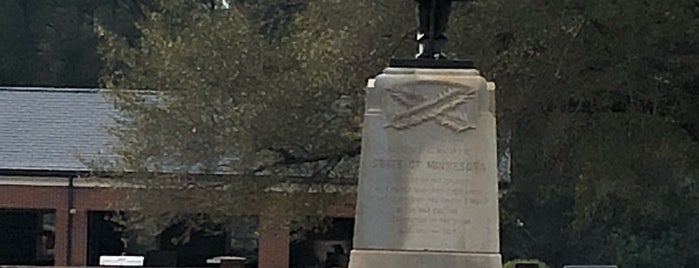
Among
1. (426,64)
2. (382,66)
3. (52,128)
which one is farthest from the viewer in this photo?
(52,128)

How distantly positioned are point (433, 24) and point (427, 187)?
4.41ft

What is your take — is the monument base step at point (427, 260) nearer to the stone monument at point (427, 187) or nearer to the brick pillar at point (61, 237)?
the stone monument at point (427, 187)

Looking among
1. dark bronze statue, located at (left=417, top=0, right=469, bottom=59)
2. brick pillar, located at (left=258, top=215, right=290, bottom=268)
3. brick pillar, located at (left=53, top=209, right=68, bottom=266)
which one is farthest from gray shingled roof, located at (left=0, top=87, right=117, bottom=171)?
dark bronze statue, located at (left=417, top=0, right=469, bottom=59)

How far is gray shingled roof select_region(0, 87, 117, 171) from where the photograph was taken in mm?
26656

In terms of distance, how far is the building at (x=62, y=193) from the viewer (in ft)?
87.3

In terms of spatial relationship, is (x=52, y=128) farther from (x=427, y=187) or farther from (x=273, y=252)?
(x=427, y=187)

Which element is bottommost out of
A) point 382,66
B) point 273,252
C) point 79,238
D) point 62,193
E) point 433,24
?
point 273,252

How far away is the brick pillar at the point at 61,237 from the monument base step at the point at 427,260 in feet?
60.5

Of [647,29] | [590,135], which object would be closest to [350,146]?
[590,135]

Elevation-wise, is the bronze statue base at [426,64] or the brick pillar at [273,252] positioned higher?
the bronze statue base at [426,64]

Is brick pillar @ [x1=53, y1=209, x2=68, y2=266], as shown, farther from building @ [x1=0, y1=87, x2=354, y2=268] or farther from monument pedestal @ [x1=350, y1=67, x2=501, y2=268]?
monument pedestal @ [x1=350, y1=67, x2=501, y2=268]

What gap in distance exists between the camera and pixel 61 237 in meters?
27.0

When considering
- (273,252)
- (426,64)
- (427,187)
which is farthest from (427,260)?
(273,252)

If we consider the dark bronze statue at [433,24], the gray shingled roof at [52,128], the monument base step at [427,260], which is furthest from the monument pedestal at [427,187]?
the gray shingled roof at [52,128]
